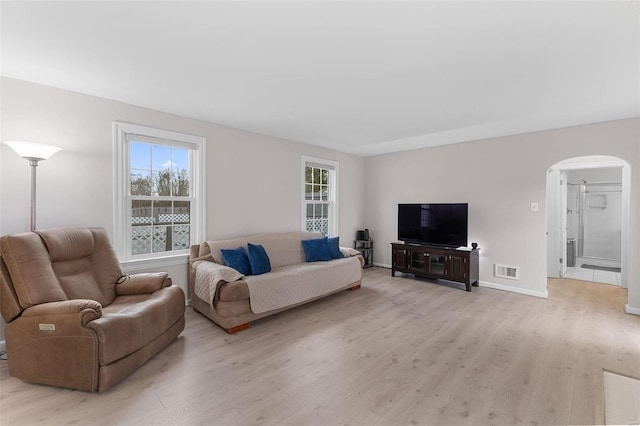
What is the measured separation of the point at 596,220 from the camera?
258 inches

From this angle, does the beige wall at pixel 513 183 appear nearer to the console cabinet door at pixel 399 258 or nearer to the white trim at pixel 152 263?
the console cabinet door at pixel 399 258

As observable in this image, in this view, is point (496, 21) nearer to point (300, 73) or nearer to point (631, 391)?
point (300, 73)

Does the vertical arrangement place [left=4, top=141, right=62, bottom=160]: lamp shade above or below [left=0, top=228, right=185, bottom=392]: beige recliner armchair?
above

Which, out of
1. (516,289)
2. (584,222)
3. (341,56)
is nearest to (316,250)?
(341,56)

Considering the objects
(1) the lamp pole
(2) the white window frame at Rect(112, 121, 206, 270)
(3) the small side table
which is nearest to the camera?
(1) the lamp pole

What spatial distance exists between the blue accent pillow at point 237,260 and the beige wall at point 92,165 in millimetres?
615

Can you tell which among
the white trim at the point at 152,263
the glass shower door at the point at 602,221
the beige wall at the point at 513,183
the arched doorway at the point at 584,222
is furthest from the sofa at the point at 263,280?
the glass shower door at the point at 602,221

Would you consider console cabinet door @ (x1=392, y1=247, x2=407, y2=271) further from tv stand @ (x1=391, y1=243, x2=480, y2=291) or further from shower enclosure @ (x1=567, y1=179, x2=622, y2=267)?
shower enclosure @ (x1=567, y1=179, x2=622, y2=267)

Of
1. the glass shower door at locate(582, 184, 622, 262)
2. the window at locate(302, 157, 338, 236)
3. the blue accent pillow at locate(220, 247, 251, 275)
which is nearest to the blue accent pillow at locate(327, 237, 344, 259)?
the window at locate(302, 157, 338, 236)

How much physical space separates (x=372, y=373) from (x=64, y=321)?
2.28 metres

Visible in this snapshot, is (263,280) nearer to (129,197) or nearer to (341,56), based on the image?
(129,197)

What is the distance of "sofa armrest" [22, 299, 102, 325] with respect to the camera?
197 cm

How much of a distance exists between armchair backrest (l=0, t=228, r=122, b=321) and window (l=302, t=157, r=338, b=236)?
3014mm

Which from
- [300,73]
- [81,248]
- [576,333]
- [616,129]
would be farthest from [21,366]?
[616,129]
